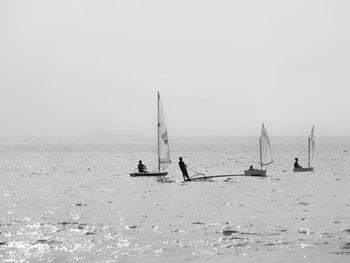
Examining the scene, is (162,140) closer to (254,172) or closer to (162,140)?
(162,140)

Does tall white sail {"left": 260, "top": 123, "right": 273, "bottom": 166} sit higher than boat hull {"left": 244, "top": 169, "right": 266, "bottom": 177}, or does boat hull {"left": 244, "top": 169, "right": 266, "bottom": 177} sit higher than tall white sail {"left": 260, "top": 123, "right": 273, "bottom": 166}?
Result: tall white sail {"left": 260, "top": 123, "right": 273, "bottom": 166}

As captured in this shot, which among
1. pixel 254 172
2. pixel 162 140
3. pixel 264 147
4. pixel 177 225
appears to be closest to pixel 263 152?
pixel 264 147

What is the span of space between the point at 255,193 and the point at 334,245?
20.0m

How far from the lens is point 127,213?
2786cm

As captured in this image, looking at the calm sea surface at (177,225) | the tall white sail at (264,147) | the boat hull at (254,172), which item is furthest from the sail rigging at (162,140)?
the calm sea surface at (177,225)

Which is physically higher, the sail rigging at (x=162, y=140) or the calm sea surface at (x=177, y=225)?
the sail rigging at (x=162, y=140)

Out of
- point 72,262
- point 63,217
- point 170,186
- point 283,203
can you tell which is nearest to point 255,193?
point 283,203

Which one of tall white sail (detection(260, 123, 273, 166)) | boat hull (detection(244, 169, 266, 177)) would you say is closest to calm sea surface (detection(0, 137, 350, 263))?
boat hull (detection(244, 169, 266, 177))

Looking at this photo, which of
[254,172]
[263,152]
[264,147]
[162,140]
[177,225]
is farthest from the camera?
[263,152]

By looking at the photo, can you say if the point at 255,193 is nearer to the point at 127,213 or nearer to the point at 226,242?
the point at 127,213

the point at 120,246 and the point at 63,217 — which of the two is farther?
the point at 63,217

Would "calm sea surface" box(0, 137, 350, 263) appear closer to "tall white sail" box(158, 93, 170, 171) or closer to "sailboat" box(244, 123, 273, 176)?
"tall white sail" box(158, 93, 170, 171)

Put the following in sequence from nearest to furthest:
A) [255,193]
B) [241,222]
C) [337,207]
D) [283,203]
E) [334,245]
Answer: [334,245]
[241,222]
[337,207]
[283,203]
[255,193]

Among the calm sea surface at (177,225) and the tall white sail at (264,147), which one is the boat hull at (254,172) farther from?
the calm sea surface at (177,225)
